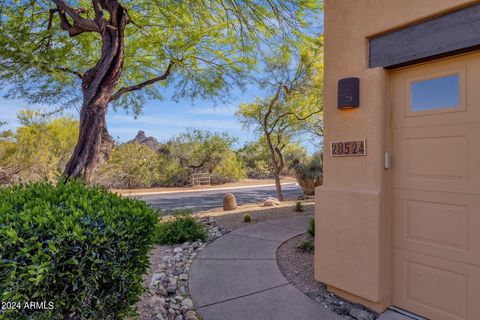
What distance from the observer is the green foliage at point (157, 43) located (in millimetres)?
6129

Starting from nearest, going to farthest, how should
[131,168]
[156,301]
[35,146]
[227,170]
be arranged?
[156,301] → [35,146] → [131,168] → [227,170]

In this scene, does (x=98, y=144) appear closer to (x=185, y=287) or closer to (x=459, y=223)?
(x=185, y=287)

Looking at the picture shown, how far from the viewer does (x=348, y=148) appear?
299 centimetres

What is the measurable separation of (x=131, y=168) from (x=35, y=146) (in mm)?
5624

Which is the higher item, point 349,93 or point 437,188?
point 349,93

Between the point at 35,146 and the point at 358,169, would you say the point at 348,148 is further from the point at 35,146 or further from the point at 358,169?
the point at 35,146

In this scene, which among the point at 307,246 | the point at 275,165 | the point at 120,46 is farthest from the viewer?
the point at 275,165

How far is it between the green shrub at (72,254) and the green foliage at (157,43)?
14.9 feet

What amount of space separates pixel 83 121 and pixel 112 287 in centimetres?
393

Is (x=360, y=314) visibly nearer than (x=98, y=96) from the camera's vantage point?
Yes

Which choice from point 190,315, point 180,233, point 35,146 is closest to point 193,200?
point 35,146

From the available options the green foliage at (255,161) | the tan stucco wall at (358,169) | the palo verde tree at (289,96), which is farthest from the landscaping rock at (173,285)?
the green foliage at (255,161)

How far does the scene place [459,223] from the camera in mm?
2406

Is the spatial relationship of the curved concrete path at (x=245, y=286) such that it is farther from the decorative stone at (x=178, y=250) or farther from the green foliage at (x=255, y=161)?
the green foliage at (x=255, y=161)
